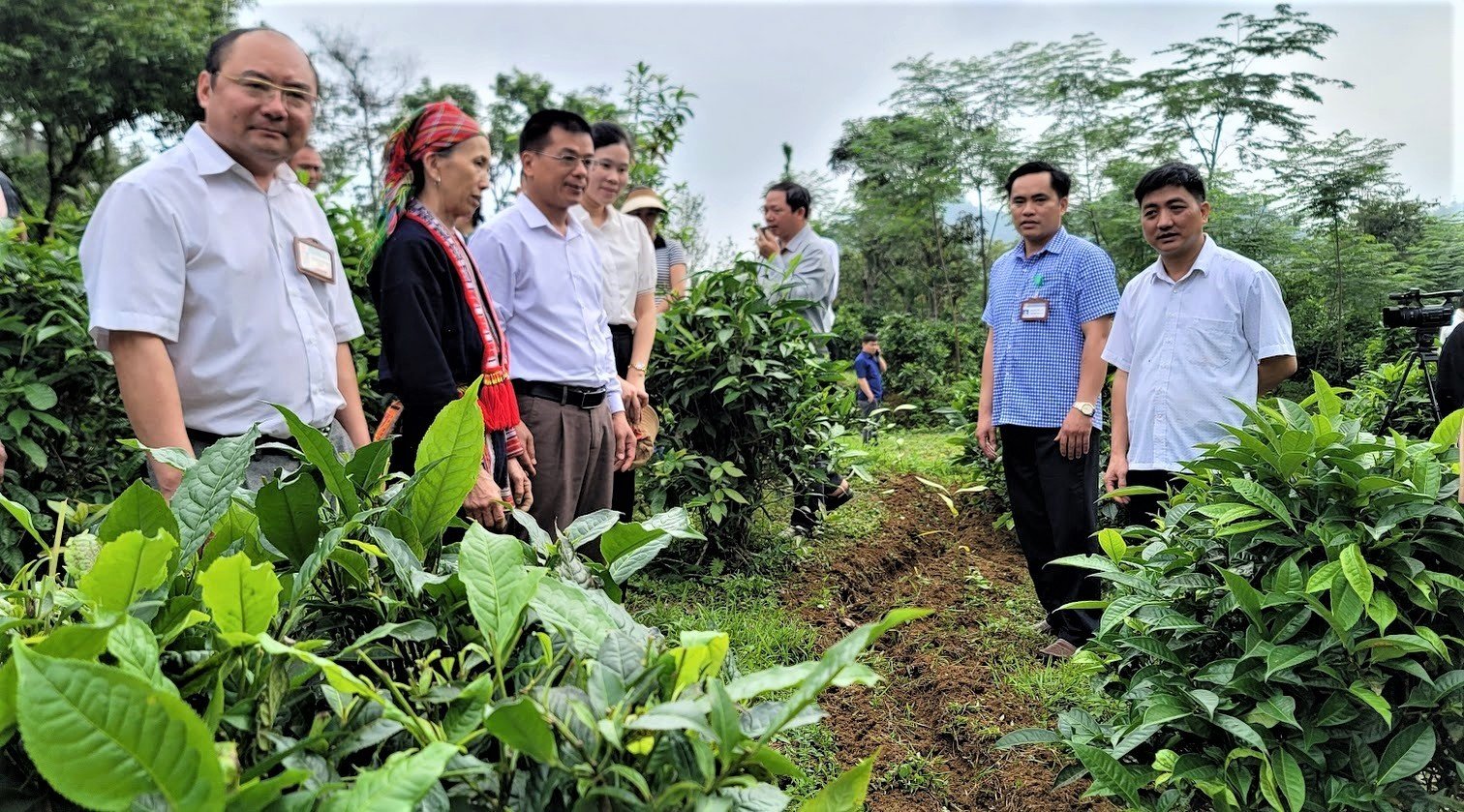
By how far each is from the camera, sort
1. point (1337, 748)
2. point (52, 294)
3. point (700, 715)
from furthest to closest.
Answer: point (52, 294) < point (1337, 748) < point (700, 715)

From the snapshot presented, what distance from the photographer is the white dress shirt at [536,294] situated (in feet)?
9.98

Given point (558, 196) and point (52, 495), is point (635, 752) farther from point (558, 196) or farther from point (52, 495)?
point (52, 495)

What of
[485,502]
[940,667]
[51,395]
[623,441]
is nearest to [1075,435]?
[940,667]

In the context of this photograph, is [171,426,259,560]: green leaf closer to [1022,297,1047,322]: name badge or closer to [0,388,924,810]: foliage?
[0,388,924,810]: foliage

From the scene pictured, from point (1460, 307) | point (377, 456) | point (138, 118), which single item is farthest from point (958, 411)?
point (138, 118)

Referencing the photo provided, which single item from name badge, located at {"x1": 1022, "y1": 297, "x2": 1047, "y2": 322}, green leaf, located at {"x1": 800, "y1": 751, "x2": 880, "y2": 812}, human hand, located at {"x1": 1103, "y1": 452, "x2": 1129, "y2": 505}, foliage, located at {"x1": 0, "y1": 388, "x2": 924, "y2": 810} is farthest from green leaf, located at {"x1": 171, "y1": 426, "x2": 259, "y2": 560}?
name badge, located at {"x1": 1022, "y1": 297, "x2": 1047, "y2": 322}

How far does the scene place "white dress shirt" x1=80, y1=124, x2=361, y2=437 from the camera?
1.96m

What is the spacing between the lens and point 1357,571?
5.94ft

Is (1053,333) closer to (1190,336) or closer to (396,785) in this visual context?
(1190,336)

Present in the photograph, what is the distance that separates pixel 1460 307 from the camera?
11.9ft

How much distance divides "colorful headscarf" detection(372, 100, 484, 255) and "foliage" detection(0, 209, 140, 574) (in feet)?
3.92

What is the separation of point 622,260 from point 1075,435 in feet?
6.58

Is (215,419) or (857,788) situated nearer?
(857,788)

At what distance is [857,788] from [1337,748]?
1732mm
